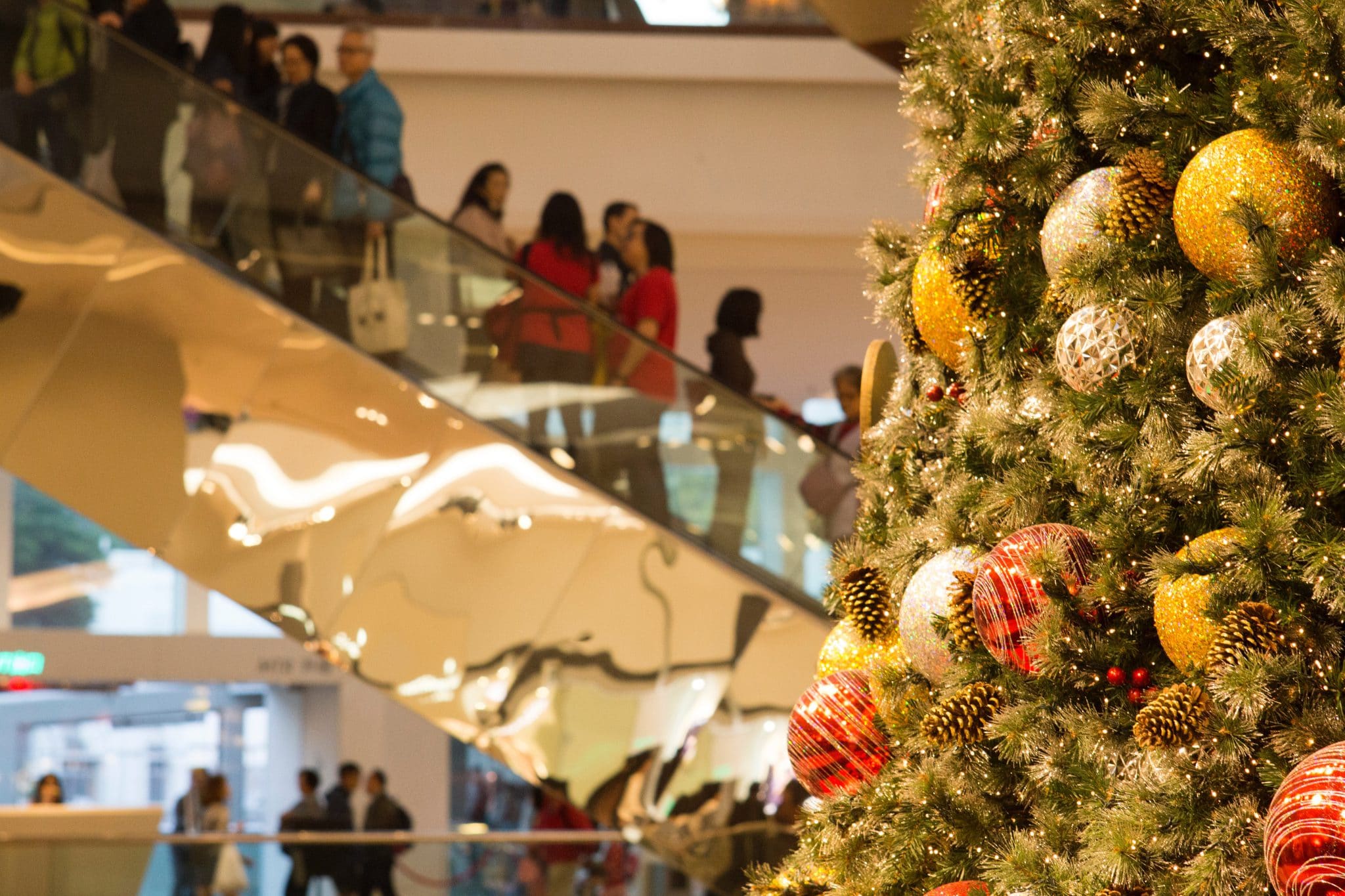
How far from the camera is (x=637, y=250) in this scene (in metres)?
7.04

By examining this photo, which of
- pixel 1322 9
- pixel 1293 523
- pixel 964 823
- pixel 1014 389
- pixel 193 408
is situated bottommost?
pixel 964 823

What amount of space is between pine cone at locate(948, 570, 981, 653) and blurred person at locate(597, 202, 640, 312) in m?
5.34

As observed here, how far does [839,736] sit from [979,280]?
0.62 metres

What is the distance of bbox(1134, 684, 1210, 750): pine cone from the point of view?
1.37 metres

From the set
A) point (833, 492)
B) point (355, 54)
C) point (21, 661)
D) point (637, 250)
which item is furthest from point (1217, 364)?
point (21, 661)

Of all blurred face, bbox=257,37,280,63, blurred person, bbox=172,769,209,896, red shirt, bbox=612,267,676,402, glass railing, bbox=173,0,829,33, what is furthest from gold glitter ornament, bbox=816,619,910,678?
glass railing, bbox=173,0,829,33

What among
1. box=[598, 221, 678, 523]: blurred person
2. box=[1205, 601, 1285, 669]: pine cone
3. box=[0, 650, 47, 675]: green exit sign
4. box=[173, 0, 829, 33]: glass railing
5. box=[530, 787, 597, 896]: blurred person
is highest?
box=[173, 0, 829, 33]: glass railing

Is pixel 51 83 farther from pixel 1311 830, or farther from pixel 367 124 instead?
pixel 1311 830

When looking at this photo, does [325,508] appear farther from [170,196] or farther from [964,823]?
[964,823]

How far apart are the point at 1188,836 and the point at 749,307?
18.3 ft

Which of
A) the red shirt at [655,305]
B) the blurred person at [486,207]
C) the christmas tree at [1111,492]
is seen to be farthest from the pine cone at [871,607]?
the blurred person at [486,207]

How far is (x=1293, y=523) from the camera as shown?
135 centimetres

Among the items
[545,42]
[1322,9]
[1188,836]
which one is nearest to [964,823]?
[1188,836]

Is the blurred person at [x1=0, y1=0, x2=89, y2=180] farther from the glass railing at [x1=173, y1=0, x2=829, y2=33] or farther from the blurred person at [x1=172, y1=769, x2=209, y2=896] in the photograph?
the blurred person at [x1=172, y1=769, x2=209, y2=896]
